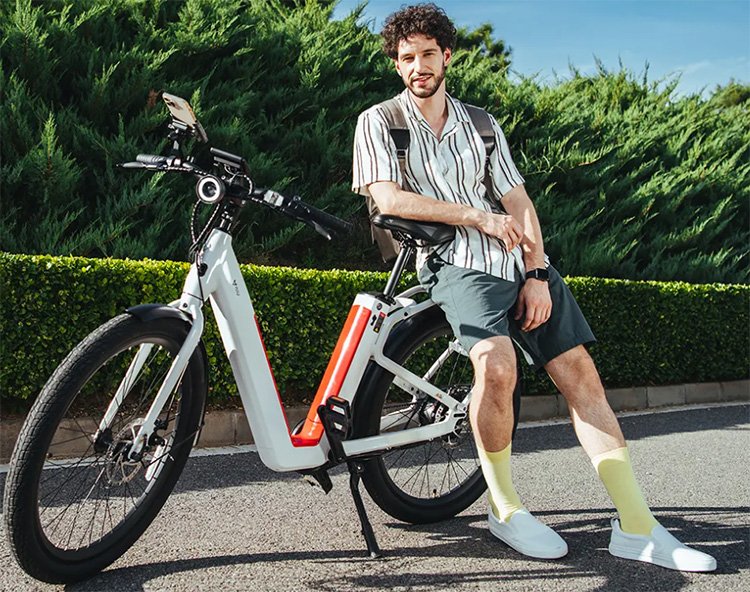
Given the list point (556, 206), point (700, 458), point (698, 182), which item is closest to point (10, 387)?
point (700, 458)

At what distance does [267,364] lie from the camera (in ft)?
8.93

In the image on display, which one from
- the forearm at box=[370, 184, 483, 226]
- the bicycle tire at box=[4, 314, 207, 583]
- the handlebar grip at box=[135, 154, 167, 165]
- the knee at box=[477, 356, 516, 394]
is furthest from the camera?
the forearm at box=[370, 184, 483, 226]

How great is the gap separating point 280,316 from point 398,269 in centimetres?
243

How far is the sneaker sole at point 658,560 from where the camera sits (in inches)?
105

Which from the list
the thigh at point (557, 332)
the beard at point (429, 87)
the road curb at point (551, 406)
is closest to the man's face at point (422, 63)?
the beard at point (429, 87)

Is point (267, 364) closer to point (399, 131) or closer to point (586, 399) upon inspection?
point (399, 131)

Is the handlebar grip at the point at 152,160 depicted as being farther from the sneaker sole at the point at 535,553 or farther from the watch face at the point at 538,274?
the sneaker sole at the point at 535,553

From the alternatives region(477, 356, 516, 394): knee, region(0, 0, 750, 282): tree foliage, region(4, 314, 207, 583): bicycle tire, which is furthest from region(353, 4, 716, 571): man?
region(0, 0, 750, 282): tree foliage

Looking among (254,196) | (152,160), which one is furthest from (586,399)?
(152,160)

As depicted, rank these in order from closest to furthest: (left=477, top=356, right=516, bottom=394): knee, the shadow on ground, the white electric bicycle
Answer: the white electric bicycle → the shadow on ground → (left=477, top=356, right=516, bottom=394): knee

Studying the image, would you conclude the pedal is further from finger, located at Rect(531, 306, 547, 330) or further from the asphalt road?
finger, located at Rect(531, 306, 547, 330)

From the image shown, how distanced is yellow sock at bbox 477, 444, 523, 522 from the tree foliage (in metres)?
4.27

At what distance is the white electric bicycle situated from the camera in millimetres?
2290

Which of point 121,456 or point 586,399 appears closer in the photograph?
point 121,456
